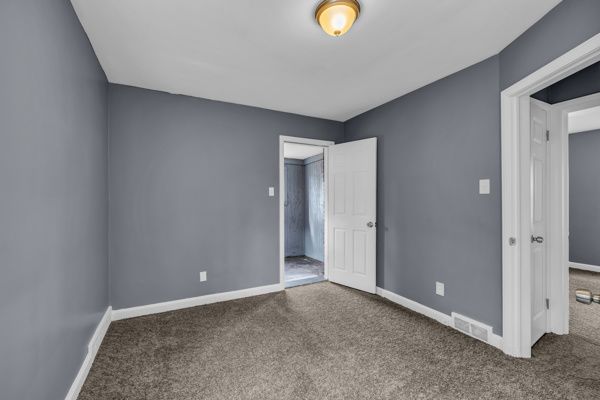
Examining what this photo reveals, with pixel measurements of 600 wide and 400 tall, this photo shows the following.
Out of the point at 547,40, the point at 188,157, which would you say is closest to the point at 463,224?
the point at 547,40

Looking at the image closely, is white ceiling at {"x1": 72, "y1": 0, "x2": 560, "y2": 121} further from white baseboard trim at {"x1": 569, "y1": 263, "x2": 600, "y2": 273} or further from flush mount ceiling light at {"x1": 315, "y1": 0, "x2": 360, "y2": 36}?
white baseboard trim at {"x1": 569, "y1": 263, "x2": 600, "y2": 273}

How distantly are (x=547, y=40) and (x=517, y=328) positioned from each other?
2.03 meters

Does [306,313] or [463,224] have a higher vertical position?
[463,224]

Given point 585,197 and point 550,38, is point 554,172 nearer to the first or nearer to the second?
point 550,38

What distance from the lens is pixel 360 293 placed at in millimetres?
3648

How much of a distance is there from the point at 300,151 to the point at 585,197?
506cm

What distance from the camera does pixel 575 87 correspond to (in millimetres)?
2371

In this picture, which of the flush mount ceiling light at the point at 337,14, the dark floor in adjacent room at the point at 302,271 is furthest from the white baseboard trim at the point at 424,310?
the flush mount ceiling light at the point at 337,14

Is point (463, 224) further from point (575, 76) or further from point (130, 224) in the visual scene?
point (130, 224)

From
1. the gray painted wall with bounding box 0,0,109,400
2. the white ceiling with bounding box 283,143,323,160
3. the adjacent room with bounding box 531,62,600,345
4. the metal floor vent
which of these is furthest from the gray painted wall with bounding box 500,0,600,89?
the white ceiling with bounding box 283,143,323,160

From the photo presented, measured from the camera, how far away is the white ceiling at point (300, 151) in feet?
17.2

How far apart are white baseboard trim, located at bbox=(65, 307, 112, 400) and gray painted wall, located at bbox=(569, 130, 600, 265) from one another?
22.6 feet

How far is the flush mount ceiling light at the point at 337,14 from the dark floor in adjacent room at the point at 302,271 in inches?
126

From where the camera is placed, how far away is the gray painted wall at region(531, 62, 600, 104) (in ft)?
7.31
